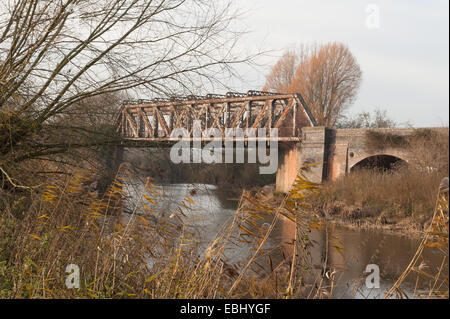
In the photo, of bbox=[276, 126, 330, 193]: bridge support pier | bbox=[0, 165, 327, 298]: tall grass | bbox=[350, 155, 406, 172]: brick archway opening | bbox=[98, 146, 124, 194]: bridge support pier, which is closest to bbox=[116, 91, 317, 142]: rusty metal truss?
bbox=[276, 126, 330, 193]: bridge support pier

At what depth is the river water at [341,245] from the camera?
5156 millimetres

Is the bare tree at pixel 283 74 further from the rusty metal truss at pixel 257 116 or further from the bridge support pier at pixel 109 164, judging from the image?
the bridge support pier at pixel 109 164

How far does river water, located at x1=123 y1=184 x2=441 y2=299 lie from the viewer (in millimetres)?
5156

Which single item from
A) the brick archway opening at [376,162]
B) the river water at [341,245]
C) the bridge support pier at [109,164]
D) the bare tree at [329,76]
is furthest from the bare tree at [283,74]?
the bridge support pier at [109,164]

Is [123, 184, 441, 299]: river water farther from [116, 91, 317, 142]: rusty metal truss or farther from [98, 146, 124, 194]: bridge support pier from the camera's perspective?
[116, 91, 317, 142]: rusty metal truss

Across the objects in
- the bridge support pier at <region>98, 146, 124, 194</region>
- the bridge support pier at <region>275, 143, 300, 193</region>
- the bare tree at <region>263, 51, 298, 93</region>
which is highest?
the bare tree at <region>263, 51, 298, 93</region>

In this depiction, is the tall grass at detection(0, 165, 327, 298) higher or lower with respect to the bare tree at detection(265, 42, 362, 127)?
lower

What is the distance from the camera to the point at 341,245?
12156mm

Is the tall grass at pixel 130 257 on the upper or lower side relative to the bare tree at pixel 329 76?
lower

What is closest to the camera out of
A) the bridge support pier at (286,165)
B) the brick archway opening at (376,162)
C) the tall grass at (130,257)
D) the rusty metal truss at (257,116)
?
the tall grass at (130,257)

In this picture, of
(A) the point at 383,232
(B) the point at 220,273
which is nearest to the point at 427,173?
(A) the point at 383,232

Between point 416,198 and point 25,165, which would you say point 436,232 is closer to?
point 25,165

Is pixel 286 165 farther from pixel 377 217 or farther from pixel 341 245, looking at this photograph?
pixel 341 245

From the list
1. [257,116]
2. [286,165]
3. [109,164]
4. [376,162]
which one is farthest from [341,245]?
[286,165]
